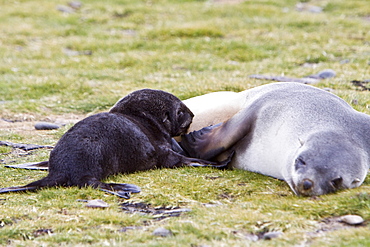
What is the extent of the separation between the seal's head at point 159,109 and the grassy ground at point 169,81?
0.89 metres

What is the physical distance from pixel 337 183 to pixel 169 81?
7.15 m

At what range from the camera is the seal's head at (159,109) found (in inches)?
263

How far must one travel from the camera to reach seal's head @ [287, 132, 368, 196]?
15.7 ft

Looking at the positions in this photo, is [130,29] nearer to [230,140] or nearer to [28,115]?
[28,115]

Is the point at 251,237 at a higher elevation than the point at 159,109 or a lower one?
lower

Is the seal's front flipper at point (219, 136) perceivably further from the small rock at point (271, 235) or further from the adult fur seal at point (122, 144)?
the small rock at point (271, 235)

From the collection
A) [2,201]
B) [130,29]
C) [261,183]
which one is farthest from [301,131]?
[130,29]

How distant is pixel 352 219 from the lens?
4.19m

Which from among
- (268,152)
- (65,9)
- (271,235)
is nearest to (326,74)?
(268,152)

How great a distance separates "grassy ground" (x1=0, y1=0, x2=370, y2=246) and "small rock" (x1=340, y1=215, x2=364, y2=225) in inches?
3.6

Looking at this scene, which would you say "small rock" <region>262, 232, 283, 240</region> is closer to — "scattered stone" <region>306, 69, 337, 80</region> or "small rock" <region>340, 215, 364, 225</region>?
"small rock" <region>340, 215, 364, 225</region>

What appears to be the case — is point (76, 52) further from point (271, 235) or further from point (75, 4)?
point (271, 235)

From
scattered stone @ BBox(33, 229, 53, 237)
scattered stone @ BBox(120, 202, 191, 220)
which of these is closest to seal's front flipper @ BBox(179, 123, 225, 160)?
scattered stone @ BBox(120, 202, 191, 220)

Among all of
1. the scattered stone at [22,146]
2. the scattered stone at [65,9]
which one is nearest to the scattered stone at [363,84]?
the scattered stone at [22,146]
